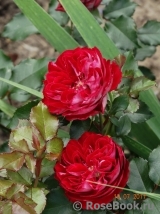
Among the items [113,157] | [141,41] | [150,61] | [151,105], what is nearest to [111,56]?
[151,105]

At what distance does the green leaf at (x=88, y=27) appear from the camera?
112 cm

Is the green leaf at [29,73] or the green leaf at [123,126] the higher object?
the green leaf at [29,73]

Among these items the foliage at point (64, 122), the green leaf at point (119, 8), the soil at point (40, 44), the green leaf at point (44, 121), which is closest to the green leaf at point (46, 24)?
the foliage at point (64, 122)

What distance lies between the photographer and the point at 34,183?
903 mm

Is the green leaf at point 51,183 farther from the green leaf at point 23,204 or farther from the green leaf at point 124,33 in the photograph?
the green leaf at point 124,33

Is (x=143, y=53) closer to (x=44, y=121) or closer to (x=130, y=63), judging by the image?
(x=130, y=63)

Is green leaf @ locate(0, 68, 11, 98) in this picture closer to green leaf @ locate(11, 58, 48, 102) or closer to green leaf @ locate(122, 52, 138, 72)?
green leaf @ locate(11, 58, 48, 102)

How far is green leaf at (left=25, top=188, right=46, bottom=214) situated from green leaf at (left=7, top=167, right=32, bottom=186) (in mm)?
28

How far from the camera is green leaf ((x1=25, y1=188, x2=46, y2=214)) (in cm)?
84

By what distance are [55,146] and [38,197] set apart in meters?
0.10

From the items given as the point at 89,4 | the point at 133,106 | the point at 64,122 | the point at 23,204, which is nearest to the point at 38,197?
the point at 23,204

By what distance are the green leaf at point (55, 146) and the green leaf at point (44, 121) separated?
12 mm

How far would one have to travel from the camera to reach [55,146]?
0.88 meters

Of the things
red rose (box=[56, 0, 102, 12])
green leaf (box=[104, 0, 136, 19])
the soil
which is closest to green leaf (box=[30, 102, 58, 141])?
red rose (box=[56, 0, 102, 12])
